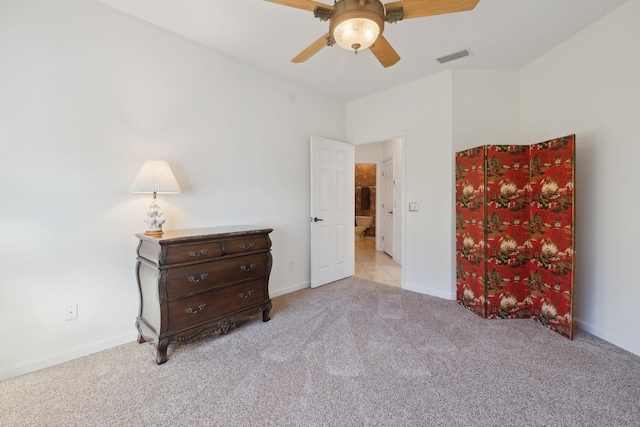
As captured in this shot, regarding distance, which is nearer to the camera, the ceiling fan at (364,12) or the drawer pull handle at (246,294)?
the ceiling fan at (364,12)

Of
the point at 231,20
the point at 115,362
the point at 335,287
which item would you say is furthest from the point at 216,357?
the point at 231,20

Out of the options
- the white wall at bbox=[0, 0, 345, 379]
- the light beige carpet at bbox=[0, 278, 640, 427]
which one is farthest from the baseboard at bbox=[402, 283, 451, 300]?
the white wall at bbox=[0, 0, 345, 379]

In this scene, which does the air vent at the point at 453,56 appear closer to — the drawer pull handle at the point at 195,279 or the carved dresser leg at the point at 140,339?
the drawer pull handle at the point at 195,279

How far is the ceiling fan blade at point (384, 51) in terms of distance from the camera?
1.68 m

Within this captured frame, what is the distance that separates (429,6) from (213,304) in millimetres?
2506


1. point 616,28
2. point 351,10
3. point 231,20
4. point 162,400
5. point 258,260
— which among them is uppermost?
point 231,20

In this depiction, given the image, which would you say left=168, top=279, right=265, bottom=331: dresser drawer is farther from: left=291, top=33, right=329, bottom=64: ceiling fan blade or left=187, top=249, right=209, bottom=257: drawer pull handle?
left=291, top=33, right=329, bottom=64: ceiling fan blade

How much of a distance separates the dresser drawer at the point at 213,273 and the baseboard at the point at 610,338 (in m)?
3.00

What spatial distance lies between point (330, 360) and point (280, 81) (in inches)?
122

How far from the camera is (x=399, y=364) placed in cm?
200

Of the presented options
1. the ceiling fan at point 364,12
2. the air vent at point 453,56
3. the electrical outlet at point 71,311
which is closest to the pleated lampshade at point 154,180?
the electrical outlet at point 71,311

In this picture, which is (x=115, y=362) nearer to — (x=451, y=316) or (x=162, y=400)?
(x=162, y=400)

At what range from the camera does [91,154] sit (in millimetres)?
2135

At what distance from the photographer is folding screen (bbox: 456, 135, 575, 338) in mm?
2551
